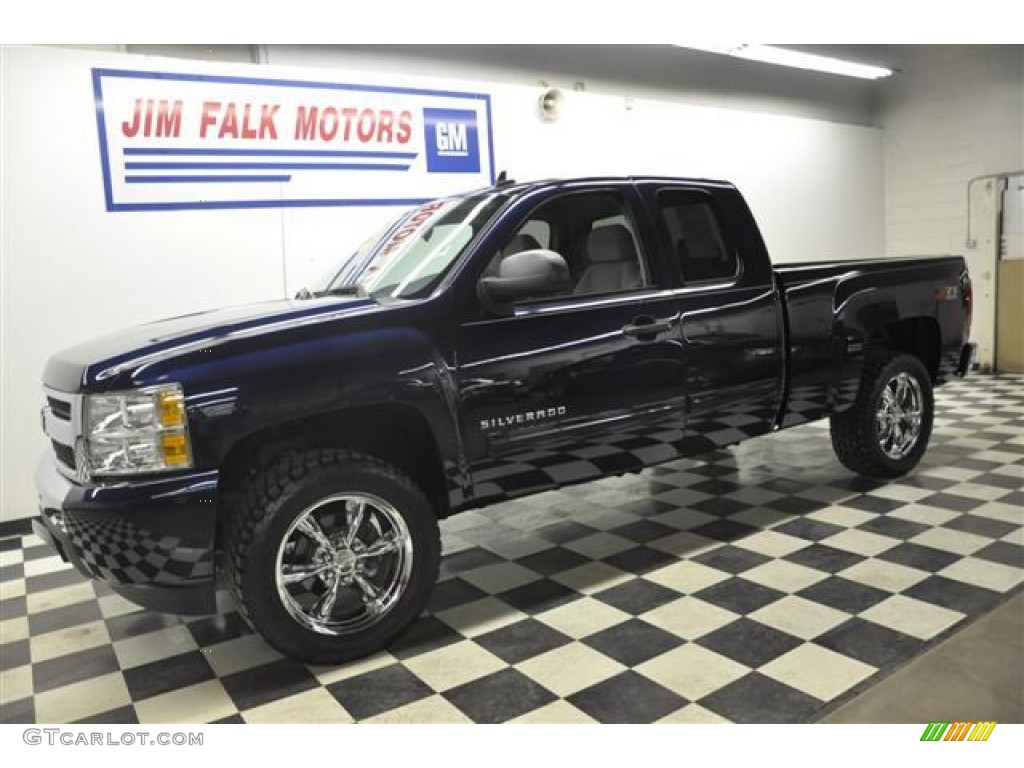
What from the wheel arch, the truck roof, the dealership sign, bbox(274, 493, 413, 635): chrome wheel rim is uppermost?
the dealership sign

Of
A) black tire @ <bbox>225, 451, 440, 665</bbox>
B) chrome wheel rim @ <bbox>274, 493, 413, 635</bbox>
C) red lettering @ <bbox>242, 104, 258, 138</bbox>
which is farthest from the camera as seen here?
red lettering @ <bbox>242, 104, 258, 138</bbox>

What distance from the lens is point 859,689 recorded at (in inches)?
86.4

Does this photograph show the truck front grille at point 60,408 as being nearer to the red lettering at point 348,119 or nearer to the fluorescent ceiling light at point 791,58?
the red lettering at point 348,119

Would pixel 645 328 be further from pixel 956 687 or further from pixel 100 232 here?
pixel 100 232

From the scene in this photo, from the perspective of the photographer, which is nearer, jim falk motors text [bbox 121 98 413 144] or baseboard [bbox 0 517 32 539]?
baseboard [bbox 0 517 32 539]

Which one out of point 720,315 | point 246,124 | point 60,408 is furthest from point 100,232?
point 720,315

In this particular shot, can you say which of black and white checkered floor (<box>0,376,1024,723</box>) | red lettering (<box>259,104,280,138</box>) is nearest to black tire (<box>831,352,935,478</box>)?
black and white checkered floor (<box>0,376,1024,723</box>)

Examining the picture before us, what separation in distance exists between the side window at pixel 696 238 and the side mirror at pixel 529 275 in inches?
33.0

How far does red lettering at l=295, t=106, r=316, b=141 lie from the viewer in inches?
204

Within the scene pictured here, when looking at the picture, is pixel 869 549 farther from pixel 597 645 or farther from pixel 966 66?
pixel 966 66

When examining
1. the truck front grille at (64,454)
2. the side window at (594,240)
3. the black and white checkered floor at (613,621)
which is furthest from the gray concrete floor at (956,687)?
the truck front grille at (64,454)

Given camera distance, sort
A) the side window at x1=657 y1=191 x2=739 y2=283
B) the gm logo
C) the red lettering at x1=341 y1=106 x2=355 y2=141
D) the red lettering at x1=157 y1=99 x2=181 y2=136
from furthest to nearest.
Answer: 1. the gm logo
2. the red lettering at x1=341 y1=106 x2=355 y2=141
3. the red lettering at x1=157 y1=99 x2=181 y2=136
4. the side window at x1=657 y1=191 x2=739 y2=283

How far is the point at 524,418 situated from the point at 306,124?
133 inches

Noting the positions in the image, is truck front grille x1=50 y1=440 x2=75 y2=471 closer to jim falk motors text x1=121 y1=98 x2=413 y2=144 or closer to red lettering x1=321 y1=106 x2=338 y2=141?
→ jim falk motors text x1=121 y1=98 x2=413 y2=144
